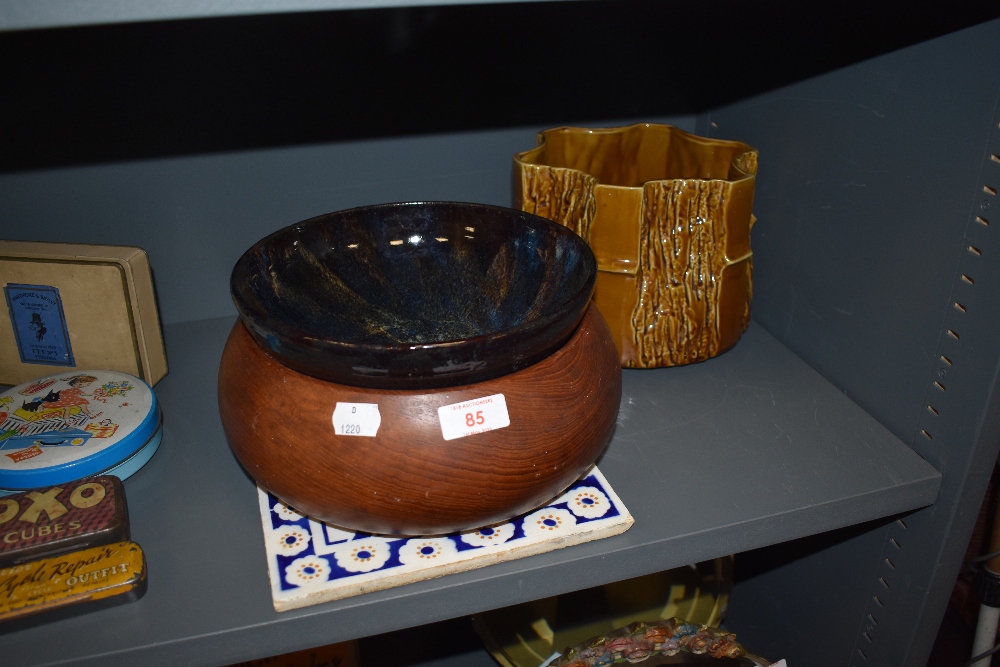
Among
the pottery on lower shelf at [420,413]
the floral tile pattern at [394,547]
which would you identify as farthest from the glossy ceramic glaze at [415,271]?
the floral tile pattern at [394,547]

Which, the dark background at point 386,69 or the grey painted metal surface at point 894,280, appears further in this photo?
the dark background at point 386,69

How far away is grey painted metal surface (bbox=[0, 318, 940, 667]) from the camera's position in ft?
1.71

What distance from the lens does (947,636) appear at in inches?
45.3

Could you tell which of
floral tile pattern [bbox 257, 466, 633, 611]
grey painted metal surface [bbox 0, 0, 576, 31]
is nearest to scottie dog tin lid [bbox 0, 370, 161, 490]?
floral tile pattern [bbox 257, 466, 633, 611]

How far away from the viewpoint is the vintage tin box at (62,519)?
0.55 metres

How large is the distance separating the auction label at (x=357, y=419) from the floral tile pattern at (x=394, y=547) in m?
0.12

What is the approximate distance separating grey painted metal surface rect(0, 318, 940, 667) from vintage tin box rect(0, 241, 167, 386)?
0.06 metres

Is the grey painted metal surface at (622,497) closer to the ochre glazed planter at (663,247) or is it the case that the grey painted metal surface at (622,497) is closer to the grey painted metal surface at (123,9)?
the ochre glazed planter at (663,247)

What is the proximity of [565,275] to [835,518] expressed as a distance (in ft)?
0.97

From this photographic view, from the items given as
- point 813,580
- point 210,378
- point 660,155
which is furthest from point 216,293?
point 813,580

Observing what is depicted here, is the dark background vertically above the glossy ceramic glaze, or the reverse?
the dark background

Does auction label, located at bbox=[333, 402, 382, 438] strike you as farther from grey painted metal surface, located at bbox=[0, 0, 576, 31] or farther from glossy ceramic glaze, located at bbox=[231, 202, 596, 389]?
grey painted metal surface, located at bbox=[0, 0, 576, 31]

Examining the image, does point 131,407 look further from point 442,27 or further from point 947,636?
point 947,636

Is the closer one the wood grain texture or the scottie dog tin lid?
the wood grain texture
